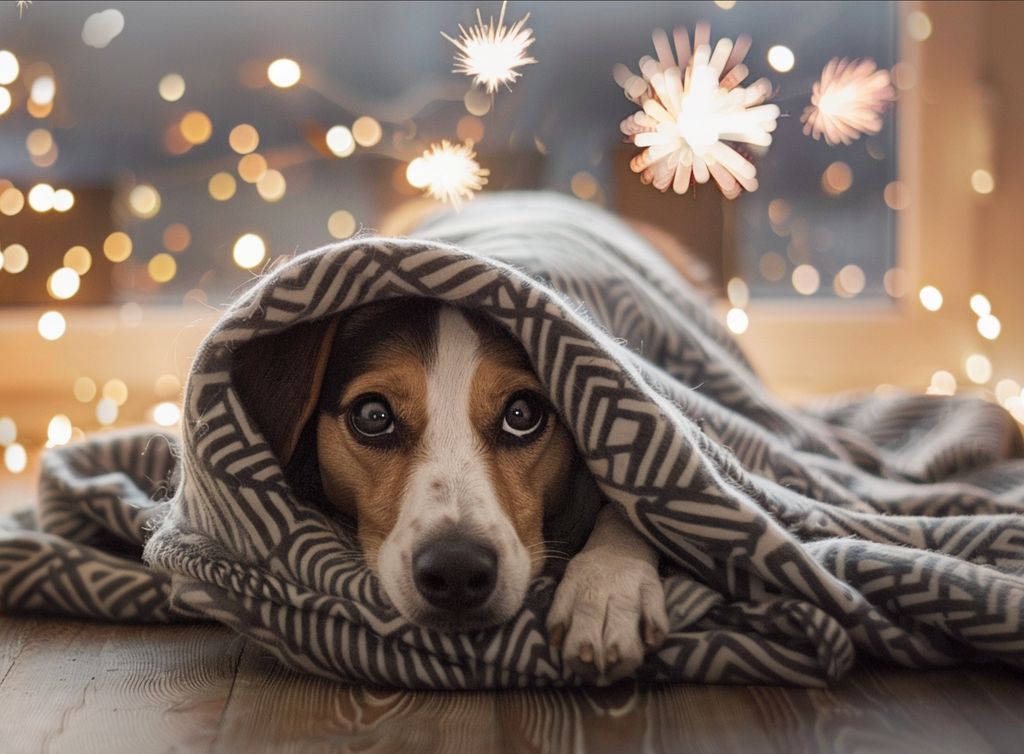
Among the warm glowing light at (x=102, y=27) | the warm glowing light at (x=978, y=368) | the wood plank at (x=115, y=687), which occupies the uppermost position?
the warm glowing light at (x=102, y=27)

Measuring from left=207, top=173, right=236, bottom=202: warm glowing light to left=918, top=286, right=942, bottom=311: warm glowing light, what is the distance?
2.16m

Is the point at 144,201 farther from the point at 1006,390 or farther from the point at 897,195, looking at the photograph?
the point at 1006,390

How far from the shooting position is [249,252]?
3.63m

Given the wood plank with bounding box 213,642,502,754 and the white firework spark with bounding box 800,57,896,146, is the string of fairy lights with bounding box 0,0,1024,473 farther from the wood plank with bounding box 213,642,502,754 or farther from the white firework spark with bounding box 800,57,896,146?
the wood plank with bounding box 213,642,502,754

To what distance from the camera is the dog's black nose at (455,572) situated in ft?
4.55

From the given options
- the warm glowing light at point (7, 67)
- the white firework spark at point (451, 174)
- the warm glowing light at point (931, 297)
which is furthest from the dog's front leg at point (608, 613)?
the warm glowing light at point (7, 67)

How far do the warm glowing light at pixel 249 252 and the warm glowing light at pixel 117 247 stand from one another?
34 cm

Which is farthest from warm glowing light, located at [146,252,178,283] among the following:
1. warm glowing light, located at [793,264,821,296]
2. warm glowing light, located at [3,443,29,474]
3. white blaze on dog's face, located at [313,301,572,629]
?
white blaze on dog's face, located at [313,301,572,629]

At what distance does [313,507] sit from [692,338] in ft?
3.04

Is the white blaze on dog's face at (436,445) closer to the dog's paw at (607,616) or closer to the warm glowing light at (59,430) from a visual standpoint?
the dog's paw at (607,616)

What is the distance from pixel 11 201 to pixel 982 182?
9.35 feet

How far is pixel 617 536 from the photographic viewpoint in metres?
1.56

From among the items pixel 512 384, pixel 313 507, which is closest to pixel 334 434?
pixel 313 507

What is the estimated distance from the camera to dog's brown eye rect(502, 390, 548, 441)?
161 cm
